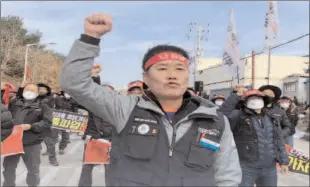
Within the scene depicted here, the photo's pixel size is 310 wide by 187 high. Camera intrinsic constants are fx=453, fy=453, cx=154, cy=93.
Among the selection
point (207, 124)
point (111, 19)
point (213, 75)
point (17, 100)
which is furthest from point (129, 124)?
point (213, 75)

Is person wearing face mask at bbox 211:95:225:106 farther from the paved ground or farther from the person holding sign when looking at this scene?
the person holding sign

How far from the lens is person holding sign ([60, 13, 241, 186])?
6.56ft

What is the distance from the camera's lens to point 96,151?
20.6 feet

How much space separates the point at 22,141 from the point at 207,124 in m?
4.23

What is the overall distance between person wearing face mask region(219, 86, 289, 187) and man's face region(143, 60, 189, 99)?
2.84 metres

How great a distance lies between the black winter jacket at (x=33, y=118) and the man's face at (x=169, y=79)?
402 centimetres

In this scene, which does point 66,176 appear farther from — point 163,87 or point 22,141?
point 163,87

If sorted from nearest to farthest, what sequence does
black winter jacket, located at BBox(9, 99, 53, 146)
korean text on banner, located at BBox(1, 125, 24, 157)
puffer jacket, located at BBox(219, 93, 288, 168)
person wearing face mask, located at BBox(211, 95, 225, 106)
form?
puffer jacket, located at BBox(219, 93, 288, 168), korean text on banner, located at BBox(1, 125, 24, 157), black winter jacket, located at BBox(9, 99, 53, 146), person wearing face mask, located at BBox(211, 95, 225, 106)

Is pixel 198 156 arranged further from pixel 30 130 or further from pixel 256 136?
pixel 30 130

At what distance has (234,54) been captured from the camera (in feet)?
29.1

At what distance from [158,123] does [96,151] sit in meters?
4.25

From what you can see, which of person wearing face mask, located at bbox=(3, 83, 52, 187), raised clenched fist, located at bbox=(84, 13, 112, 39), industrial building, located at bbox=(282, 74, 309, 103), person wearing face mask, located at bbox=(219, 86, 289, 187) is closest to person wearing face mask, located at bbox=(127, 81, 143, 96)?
person wearing face mask, located at bbox=(3, 83, 52, 187)

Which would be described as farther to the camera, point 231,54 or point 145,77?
point 231,54

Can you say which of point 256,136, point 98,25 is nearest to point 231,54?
point 256,136
